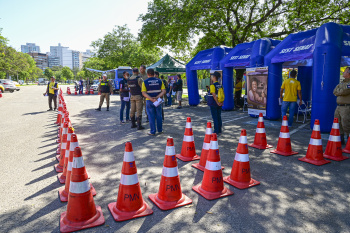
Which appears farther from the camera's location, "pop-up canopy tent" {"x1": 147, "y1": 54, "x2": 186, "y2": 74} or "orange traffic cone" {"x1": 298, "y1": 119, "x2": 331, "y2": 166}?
"pop-up canopy tent" {"x1": 147, "y1": 54, "x2": 186, "y2": 74}

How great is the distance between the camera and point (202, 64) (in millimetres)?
14156

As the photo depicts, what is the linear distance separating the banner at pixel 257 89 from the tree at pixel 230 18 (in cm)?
683

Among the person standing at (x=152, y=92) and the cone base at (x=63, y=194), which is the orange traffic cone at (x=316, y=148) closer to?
the person standing at (x=152, y=92)

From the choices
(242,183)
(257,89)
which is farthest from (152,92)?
(257,89)

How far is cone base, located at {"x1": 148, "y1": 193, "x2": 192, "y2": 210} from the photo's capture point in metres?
3.15

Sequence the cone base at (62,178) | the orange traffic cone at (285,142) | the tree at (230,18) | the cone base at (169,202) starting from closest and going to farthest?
1. the cone base at (169,202)
2. the cone base at (62,178)
3. the orange traffic cone at (285,142)
4. the tree at (230,18)

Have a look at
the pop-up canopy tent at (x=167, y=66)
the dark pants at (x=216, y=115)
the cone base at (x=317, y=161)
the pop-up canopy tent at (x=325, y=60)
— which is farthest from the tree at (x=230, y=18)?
the cone base at (x=317, y=161)

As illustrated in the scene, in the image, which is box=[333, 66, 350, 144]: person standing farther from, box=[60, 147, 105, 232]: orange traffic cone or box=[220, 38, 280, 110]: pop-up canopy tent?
box=[60, 147, 105, 232]: orange traffic cone

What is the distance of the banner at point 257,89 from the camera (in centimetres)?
1013

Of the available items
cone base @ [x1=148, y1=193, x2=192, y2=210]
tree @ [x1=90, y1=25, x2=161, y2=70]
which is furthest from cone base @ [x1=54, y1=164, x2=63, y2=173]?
tree @ [x1=90, y1=25, x2=161, y2=70]

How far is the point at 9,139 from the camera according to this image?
6953 millimetres

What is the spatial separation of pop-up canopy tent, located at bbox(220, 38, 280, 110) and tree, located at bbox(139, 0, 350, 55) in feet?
16.3

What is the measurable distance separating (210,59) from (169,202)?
38.0 ft

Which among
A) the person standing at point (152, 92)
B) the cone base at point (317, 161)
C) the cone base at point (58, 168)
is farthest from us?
the person standing at point (152, 92)
